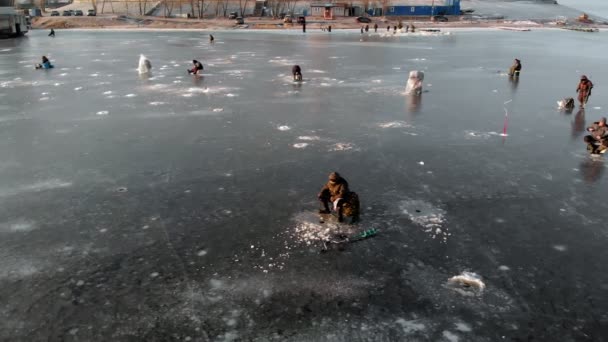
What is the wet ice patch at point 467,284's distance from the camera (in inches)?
246

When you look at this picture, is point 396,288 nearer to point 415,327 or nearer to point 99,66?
point 415,327

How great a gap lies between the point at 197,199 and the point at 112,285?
3157 mm

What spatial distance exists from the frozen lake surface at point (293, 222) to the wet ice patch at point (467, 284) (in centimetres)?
7

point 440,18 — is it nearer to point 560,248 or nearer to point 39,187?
point 560,248

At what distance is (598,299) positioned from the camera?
6.04m

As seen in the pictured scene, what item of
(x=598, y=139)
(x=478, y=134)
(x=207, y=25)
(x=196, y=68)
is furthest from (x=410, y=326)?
(x=207, y=25)

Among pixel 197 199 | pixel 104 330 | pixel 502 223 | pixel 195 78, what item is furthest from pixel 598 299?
pixel 195 78

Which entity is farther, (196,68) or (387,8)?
(387,8)

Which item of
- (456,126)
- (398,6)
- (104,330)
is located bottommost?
(104,330)

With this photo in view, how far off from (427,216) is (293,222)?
103 inches

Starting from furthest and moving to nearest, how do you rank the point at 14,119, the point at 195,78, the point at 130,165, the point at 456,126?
the point at 195,78 → the point at 14,119 → the point at 456,126 → the point at 130,165

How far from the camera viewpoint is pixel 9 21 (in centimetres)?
6188

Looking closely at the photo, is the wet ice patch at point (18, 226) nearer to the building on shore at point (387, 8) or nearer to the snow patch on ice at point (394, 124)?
the snow patch on ice at point (394, 124)

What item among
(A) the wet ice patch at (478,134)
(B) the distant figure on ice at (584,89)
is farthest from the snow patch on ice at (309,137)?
(B) the distant figure on ice at (584,89)
